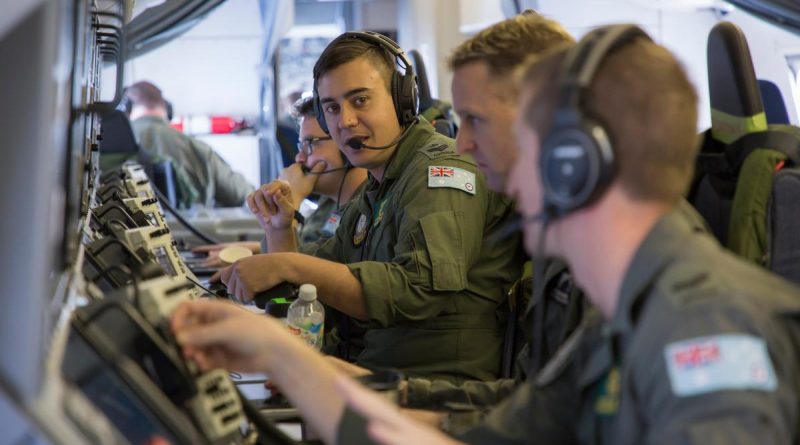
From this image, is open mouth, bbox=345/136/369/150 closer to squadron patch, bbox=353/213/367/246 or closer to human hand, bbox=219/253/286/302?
squadron patch, bbox=353/213/367/246

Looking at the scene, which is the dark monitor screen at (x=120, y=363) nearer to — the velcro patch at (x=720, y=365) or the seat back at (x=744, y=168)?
the velcro patch at (x=720, y=365)

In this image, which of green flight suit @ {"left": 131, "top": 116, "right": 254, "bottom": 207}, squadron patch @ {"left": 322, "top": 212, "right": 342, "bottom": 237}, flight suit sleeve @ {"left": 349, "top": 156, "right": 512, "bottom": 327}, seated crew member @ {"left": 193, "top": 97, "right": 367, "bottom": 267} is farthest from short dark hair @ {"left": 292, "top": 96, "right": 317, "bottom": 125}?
green flight suit @ {"left": 131, "top": 116, "right": 254, "bottom": 207}

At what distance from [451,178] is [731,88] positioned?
0.61m

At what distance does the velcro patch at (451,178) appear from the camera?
2094 millimetres

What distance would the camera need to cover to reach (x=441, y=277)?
2018 mm

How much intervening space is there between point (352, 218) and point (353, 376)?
3.04 ft

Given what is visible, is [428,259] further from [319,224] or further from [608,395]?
[319,224]

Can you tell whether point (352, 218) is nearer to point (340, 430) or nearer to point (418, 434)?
point (340, 430)

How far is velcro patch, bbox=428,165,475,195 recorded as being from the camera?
6.87ft

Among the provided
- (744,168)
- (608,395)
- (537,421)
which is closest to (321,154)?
(744,168)

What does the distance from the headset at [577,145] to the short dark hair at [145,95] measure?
5.20 metres

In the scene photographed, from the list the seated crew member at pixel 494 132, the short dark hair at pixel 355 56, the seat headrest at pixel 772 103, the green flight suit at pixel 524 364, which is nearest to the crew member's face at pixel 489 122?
the seated crew member at pixel 494 132

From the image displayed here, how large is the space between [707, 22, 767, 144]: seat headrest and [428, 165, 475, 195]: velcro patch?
519 mm

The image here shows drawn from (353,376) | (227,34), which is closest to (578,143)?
(353,376)
